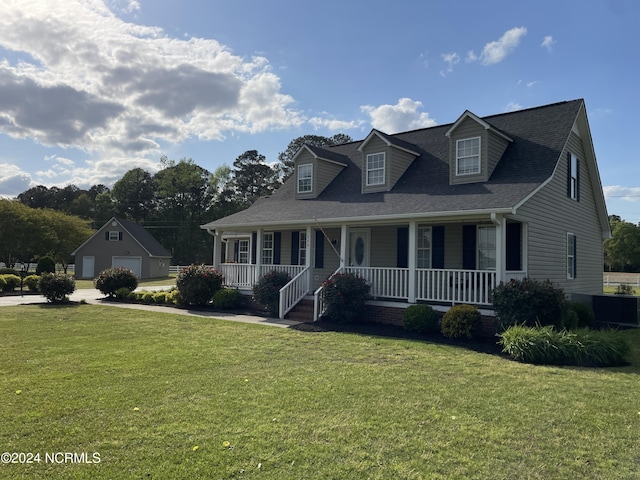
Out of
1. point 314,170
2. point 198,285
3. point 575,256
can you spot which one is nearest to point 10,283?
point 198,285

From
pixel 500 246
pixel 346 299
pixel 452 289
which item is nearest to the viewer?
pixel 500 246

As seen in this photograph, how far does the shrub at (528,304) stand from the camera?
9633 millimetres

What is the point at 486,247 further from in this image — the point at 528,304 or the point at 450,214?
the point at 528,304

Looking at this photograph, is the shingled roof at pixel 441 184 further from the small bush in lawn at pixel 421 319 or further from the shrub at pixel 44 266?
the shrub at pixel 44 266

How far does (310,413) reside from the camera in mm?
4996

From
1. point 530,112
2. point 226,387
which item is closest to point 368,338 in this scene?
point 226,387

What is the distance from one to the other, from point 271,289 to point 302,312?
1.26 meters

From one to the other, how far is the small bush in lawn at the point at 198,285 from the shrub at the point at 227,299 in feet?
1.93

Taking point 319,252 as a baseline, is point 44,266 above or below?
below

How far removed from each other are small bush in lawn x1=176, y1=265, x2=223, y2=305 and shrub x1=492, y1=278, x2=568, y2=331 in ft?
32.5

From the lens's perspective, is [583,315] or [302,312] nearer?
[583,315]

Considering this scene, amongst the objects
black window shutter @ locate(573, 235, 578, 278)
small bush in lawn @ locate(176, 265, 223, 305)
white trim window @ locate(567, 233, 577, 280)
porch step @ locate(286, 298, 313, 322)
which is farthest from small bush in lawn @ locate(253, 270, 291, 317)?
black window shutter @ locate(573, 235, 578, 278)

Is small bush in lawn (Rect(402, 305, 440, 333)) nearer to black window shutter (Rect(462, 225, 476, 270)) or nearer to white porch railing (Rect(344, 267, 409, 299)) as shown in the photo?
white porch railing (Rect(344, 267, 409, 299))

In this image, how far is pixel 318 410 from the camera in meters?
5.10
